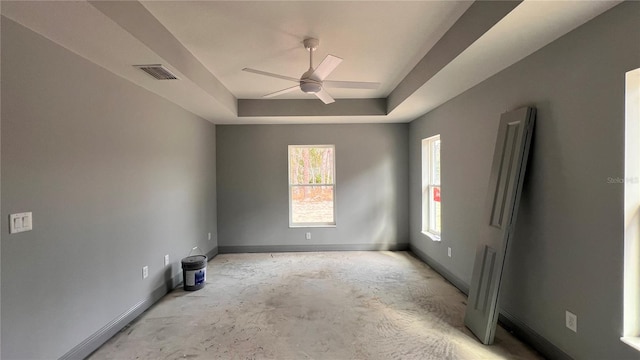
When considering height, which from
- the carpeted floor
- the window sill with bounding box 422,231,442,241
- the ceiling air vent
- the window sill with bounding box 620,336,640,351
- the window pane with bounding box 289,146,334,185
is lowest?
the carpeted floor

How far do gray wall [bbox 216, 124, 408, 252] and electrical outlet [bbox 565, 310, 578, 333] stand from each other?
335 cm

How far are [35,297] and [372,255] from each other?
13.8 ft

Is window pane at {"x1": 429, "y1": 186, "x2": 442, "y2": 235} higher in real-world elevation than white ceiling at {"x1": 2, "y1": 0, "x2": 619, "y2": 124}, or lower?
lower

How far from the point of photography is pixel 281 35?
8.22 feet

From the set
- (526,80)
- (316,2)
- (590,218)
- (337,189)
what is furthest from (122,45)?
(337,189)

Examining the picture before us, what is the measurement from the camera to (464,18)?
216 cm

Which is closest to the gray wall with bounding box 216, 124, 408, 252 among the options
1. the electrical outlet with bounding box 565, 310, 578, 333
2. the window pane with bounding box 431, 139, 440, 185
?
the window pane with bounding box 431, 139, 440, 185

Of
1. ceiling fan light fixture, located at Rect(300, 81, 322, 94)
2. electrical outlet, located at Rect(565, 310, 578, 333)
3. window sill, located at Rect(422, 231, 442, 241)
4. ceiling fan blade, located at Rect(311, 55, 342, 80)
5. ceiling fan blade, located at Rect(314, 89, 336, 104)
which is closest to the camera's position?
electrical outlet, located at Rect(565, 310, 578, 333)

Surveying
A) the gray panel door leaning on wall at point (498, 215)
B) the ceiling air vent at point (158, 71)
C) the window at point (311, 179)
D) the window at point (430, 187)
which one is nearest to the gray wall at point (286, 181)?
the window at point (311, 179)

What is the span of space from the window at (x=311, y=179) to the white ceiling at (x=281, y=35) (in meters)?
2.01

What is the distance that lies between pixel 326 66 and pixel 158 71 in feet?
4.82

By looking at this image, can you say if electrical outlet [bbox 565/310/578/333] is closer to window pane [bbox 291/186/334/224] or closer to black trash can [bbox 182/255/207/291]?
black trash can [bbox 182/255/207/291]

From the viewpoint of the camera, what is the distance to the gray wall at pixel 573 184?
5.51 feet

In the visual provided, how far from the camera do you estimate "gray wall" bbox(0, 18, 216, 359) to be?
1739 millimetres
